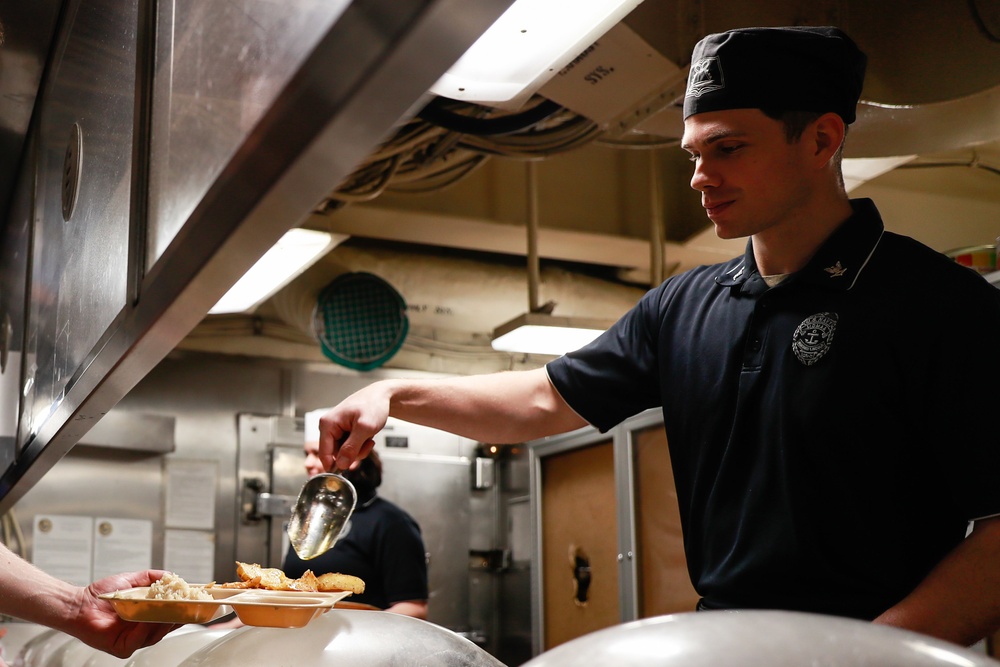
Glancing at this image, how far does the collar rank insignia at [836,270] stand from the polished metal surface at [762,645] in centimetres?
67

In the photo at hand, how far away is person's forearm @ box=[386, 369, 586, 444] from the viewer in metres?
1.39

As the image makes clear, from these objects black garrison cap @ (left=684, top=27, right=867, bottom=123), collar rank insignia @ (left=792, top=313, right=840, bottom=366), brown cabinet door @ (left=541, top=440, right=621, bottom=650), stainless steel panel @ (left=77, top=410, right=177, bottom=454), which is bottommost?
brown cabinet door @ (left=541, top=440, right=621, bottom=650)

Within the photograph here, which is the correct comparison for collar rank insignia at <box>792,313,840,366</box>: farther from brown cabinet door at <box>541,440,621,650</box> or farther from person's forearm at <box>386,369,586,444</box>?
brown cabinet door at <box>541,440,621,650</box>

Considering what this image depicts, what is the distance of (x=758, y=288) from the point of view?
1236mm

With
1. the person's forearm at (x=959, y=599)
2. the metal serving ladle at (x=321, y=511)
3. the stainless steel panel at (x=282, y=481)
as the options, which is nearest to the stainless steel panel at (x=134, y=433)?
the stainless steel panel at (x=282, y=481)

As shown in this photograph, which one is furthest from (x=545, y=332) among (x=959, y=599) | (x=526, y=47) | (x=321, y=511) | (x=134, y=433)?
(x=959, y=599)

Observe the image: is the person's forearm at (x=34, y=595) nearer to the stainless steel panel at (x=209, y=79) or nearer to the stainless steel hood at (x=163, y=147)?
the stainless steel hood at (x=163, y=147)

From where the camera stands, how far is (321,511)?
148 cm

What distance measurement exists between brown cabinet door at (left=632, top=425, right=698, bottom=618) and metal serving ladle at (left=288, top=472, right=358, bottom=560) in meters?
1.91

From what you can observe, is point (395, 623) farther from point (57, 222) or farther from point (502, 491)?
point (502, 491)

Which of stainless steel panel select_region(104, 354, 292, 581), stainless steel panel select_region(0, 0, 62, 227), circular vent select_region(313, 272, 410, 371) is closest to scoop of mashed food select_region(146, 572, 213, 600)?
stainless steel panel select_region(0, 0, 62, 227)

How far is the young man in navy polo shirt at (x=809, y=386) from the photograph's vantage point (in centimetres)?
103

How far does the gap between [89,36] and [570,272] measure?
3.16 metres

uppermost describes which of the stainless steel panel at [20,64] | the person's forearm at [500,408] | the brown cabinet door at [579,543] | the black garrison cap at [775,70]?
the stainless steel panel at [20,64]
